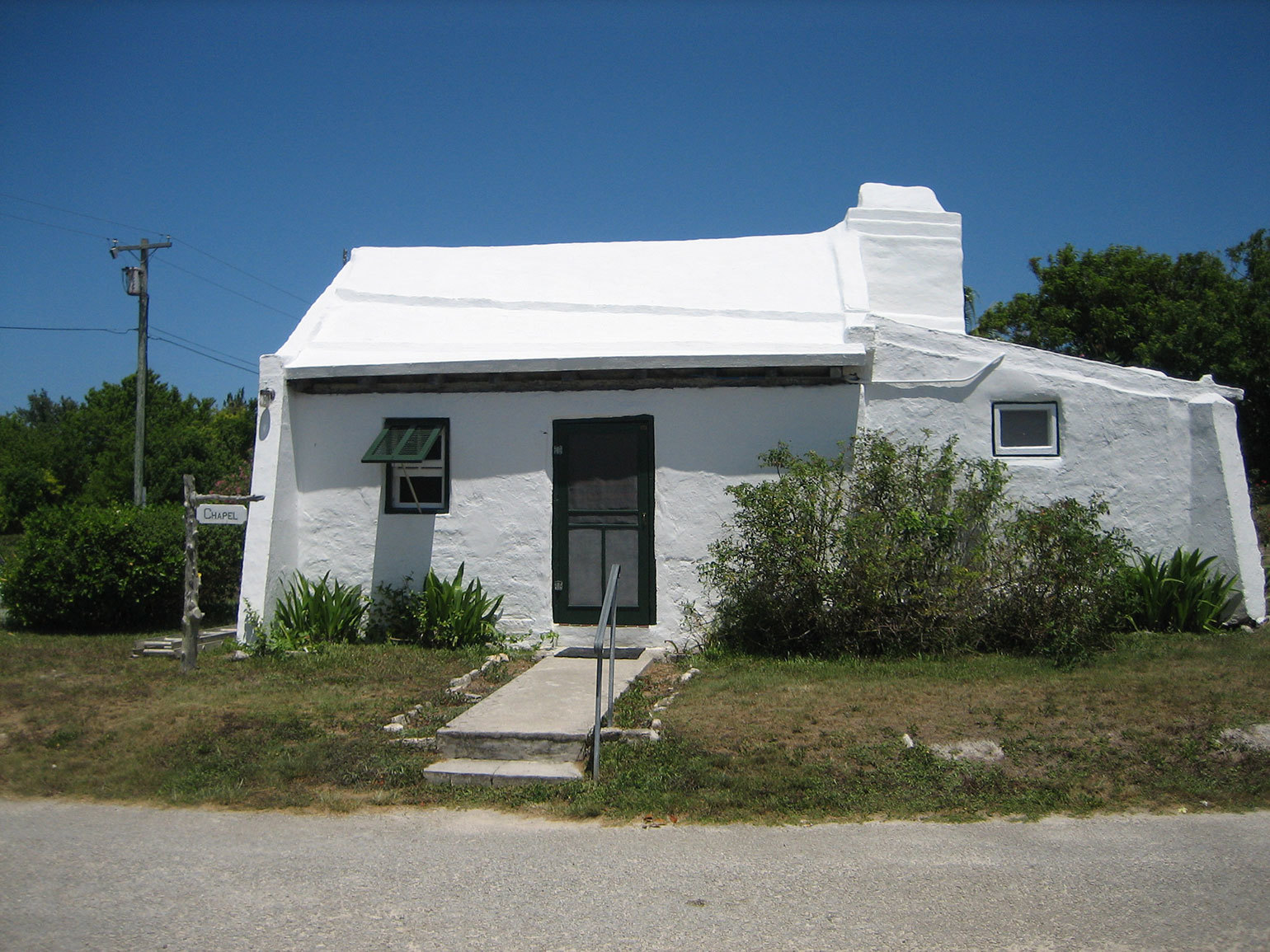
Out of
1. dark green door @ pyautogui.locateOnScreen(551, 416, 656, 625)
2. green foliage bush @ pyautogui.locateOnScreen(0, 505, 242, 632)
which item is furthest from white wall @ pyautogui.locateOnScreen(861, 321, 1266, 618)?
green foliage bush @ pyautogui.locateOnScreen(0, 505, 242, 632)

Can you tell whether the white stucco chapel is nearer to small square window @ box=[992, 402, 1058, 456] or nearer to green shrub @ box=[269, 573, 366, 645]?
small square window @ box=[992, 402, 1058, 456]

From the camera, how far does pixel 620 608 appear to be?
31.0 feet

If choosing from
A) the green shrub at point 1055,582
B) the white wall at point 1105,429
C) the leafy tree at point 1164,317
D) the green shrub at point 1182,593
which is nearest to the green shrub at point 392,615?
the white wall at point 1105,429

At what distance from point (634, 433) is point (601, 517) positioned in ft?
2.91

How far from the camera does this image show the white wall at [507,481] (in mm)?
9266

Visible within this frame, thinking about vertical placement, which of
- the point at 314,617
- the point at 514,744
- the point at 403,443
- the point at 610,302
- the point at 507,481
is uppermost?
the point at 610,302

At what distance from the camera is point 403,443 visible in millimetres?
9539

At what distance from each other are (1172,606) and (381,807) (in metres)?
7.24

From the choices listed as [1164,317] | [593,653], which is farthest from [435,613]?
[1164,317]

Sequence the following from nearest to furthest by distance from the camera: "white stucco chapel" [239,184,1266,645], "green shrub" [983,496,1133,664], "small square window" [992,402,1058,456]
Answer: "green shrub" [983,496,1133,664] < "white stucco chapel" [239,184,1266,645] < "small square window" [992,402,1058,456]

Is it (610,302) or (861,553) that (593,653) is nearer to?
(861,553)

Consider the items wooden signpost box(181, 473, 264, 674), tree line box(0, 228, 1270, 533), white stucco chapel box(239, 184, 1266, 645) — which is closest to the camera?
wooden signpost box(181, 473, 264, 674)

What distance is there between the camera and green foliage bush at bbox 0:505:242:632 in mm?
11008

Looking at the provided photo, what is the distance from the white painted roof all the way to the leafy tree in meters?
9.46
